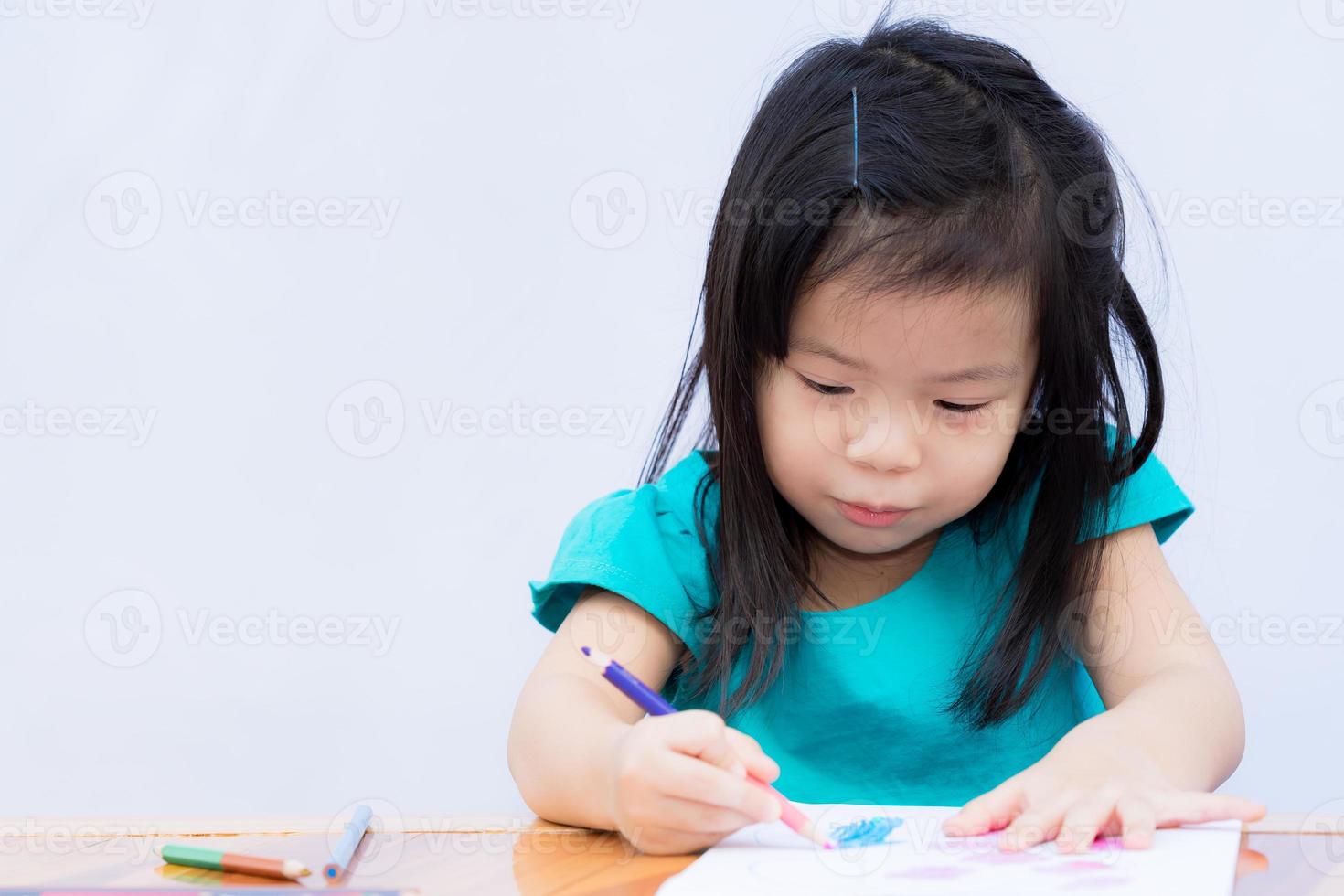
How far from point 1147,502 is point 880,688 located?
0.21 metres

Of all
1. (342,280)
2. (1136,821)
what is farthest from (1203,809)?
(342,280)

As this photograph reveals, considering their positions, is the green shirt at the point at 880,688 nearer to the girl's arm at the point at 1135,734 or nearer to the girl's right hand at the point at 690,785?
the girl's arm at the point at 1135,734

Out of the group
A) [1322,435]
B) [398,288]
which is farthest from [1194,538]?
[398,288]

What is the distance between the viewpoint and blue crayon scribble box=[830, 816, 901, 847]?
0.65 metres

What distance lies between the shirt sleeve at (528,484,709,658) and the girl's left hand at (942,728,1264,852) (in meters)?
0.25

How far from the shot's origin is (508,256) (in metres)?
1.51

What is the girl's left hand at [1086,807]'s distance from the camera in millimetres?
640

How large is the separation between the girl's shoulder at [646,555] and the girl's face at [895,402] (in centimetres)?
9

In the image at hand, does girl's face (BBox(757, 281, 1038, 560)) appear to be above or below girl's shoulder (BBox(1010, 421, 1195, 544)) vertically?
above

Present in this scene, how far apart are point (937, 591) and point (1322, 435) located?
2.13ft

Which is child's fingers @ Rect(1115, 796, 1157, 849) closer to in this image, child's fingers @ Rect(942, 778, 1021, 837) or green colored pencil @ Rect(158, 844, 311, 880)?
A: child's fingers @ Rect(942, 778, 1021, 837)

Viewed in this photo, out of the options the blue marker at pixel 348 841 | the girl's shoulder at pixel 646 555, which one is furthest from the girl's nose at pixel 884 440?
the blue marker at pixel 348 841

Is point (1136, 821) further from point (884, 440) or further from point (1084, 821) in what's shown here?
point (884, 440)

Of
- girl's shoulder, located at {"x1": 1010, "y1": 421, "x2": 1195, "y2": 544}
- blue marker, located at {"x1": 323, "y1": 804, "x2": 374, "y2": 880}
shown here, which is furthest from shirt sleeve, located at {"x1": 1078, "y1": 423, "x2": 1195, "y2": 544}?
blue marker, located at {"x1": 323, "y1": 804, "x2": 374, "y2": 880}
